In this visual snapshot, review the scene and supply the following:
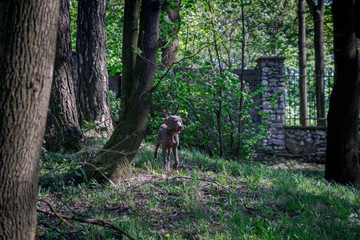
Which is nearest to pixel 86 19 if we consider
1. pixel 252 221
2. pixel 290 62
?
pixel 252 221

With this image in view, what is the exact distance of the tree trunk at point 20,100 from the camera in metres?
2.01

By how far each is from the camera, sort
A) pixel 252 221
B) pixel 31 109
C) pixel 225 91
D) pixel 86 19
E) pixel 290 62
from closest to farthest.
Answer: pixel 31 109 → pixel 252 221 → pixel 86 19 → pixel 225 91 → pixel 290 62

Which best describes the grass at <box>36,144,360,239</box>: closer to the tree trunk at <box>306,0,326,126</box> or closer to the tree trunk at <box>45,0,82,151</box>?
the tree trunk at <box>45,0,82,151</box>

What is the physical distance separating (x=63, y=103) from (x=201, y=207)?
380 cm

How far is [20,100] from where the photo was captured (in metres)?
2.02

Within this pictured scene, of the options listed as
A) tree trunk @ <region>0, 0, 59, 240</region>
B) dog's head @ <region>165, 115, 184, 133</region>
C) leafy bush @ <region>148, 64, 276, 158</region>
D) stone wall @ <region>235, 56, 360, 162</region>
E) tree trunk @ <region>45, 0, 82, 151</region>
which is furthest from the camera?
stone wall @ <region>235, 56, 360, 162</region>

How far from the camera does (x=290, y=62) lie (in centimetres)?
2341

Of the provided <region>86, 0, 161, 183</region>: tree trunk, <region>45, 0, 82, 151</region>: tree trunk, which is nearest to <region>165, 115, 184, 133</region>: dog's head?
<region>86, 0, 161, 183</region>: tree trunk

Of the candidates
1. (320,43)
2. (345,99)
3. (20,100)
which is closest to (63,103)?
(20,100)

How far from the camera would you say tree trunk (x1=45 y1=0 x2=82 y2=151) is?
6383mm

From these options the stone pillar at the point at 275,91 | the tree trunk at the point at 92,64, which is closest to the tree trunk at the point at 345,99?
the stone pillar at the point at 275,91

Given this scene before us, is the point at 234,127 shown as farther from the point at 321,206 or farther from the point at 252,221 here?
the point at 252,221

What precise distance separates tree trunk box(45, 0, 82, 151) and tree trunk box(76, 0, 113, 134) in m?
0.82

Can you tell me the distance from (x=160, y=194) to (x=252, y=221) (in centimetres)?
135
